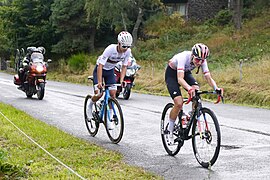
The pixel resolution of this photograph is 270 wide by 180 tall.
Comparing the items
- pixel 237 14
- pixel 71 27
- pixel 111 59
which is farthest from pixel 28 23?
pixel 111 59

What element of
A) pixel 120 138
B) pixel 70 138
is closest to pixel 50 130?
pixel 70 138

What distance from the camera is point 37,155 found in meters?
7.93

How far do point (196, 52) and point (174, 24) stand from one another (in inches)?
1606

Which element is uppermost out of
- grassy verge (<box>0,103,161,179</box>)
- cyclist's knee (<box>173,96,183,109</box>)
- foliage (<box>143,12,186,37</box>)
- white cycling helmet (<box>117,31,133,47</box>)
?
foliage (<box>143,12,186,37</box>)

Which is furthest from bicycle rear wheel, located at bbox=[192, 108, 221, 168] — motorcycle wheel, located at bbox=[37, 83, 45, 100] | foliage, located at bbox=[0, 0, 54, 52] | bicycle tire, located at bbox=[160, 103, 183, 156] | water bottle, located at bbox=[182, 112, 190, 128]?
foliage, located at bbox=[0, 0, 54, 52]

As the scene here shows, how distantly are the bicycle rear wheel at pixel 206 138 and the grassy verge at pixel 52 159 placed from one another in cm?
88

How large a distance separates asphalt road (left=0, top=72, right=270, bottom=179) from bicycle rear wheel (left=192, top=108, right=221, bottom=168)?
14 centimetres

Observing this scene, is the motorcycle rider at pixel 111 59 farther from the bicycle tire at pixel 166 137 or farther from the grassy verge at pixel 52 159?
the bicycle tire at pixel 166 137

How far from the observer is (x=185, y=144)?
29.6 ft

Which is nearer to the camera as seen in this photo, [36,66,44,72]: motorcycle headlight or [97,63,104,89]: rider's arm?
[97,63,104,89]: rider's arm

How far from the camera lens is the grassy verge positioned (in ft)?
21.8

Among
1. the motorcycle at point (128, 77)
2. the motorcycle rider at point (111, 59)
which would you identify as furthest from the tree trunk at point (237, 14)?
the motorcycle rider at point (111, 59)

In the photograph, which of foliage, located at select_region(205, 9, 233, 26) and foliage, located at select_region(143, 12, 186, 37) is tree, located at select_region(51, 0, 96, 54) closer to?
Answer: foliage, located at select_region(143, 12, 186, 37)

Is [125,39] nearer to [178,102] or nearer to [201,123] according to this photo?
[178,102]
